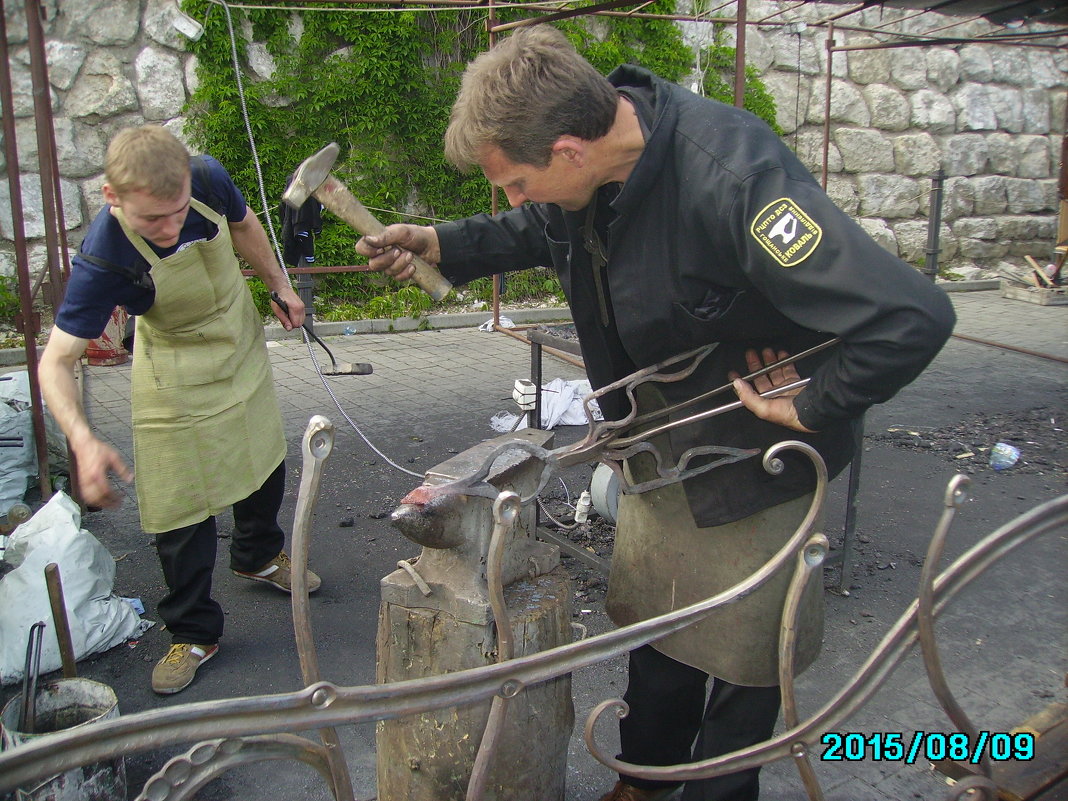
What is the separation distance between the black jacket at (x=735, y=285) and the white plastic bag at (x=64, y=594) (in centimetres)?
196

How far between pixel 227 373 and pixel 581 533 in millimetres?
1712

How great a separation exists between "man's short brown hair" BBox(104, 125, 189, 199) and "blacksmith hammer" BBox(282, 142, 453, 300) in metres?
0.38

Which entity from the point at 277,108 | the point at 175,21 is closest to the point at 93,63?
the point at 175,21

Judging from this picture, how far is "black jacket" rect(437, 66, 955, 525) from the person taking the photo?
1539 mm

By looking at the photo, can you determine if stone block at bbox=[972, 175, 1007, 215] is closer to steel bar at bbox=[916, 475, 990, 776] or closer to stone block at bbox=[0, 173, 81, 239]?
stone block at bbox=[0, 173, 81, 239]

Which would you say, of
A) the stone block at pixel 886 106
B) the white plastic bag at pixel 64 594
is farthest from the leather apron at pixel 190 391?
the stone block at pixel 886 106

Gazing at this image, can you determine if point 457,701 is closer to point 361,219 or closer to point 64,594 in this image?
point 361,219

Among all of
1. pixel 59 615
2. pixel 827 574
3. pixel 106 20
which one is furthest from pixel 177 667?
pixel 106 20

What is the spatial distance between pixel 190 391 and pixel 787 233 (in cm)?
200

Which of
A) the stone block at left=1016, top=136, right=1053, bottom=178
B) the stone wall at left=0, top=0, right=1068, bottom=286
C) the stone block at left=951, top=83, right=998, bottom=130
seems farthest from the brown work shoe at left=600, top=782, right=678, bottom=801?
the stone block at left=1016, top=136, right=1053, bottom=178

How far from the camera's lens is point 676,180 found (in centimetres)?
174

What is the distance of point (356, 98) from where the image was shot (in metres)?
8.23

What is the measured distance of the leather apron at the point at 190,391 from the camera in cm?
274

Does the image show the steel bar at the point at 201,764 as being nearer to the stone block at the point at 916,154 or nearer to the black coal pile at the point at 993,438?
the black coal pile at the point at 993,438
